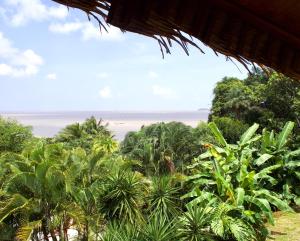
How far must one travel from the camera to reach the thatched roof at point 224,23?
0.99 metres

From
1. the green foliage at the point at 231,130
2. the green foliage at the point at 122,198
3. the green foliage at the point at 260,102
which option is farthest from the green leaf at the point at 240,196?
the green foliage at the point at 231,130

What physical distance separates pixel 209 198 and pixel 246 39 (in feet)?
34.3

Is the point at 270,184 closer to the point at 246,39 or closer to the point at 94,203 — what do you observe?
the point at 94,203

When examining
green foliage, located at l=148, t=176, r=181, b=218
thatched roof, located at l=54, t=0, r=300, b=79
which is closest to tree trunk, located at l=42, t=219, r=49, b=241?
green foliage, located at l=148, t=176, r=181, b=218

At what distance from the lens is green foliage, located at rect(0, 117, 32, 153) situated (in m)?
23.8

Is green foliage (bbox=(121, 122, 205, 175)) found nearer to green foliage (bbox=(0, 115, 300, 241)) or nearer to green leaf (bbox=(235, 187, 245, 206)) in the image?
green foliage (bbox=(0, 115, 300, 241))

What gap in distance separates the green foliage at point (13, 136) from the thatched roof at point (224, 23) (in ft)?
78.0

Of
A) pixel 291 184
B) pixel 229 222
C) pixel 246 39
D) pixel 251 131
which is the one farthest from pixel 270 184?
pixel 246 39

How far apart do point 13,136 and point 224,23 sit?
24.6 m

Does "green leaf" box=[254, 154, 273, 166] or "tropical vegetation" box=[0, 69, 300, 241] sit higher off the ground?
"green leaf" box=[254, 154, 273, 166]

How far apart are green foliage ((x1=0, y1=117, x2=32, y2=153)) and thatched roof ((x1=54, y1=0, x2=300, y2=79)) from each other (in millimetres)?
23777

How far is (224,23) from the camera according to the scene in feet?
3.52

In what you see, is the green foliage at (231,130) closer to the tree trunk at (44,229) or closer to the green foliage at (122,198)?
the green foliage at (122,198)

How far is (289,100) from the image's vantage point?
2856 centimetres
